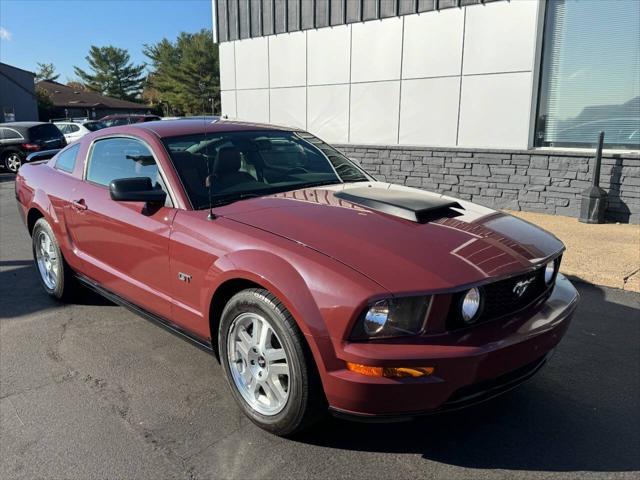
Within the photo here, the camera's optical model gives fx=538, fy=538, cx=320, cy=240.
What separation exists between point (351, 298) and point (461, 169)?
795cm

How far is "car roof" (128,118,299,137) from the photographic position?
384 centimetres

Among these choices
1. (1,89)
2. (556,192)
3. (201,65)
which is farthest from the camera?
(201,65)

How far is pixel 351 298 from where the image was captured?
7.74 feet

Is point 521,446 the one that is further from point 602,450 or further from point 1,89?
point 1,89

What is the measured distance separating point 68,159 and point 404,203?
328 centimetres

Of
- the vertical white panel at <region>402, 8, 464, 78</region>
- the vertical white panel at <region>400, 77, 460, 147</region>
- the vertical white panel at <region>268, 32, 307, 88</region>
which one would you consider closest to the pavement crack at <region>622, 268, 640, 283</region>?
the vertical white panel at <region>400, 77, 460, 147</region>

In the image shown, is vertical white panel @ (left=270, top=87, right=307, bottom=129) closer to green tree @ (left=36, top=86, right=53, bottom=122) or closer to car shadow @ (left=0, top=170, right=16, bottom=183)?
car shadow @ (left=0, top=170, right=16, bottom=183)

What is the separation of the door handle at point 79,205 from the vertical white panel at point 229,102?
33.5 ft

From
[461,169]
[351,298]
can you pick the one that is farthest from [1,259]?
[461,169]

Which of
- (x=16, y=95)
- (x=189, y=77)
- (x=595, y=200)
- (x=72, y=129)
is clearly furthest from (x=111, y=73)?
(x=595, y=200)

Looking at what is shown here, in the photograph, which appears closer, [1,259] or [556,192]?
[1,259]

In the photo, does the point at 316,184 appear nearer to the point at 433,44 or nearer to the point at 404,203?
the point at 404,203

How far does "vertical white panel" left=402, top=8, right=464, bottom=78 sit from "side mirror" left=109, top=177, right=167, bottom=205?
7.63 m

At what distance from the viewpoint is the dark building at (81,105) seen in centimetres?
5375
